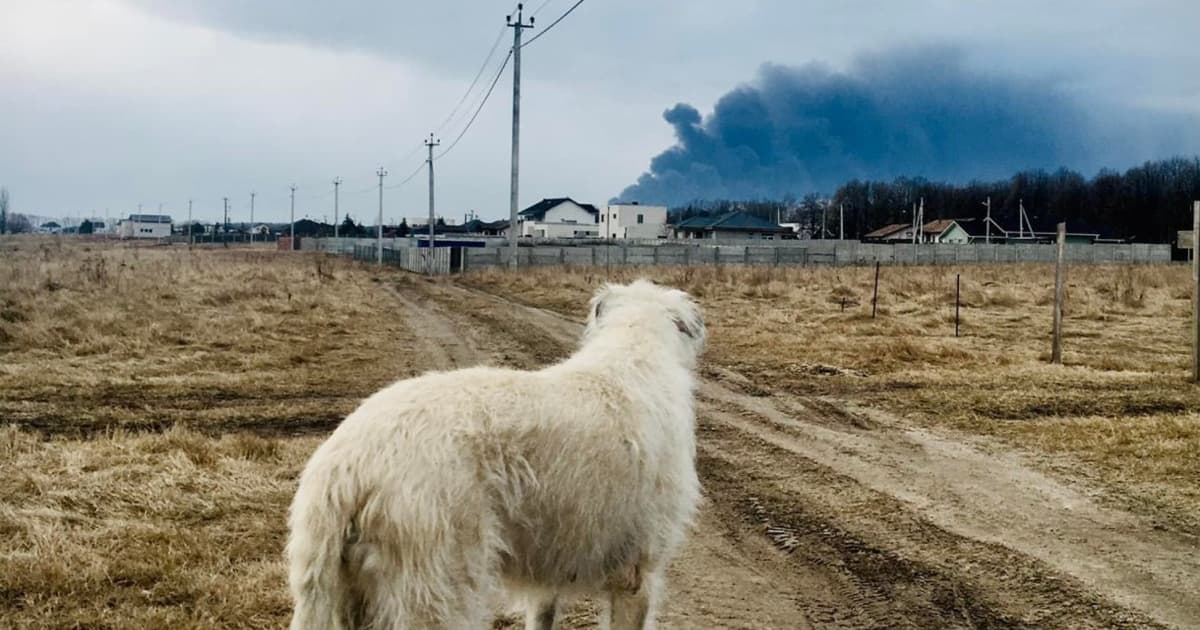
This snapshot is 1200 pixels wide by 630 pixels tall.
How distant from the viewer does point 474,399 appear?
2.81 m

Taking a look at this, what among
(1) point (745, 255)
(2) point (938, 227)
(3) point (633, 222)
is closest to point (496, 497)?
(1) point (745, 255)

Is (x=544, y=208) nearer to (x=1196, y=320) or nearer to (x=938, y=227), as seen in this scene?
(x=938, y=227)

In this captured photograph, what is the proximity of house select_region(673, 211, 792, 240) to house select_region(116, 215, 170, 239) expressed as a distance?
86.4 meters

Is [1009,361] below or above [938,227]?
below

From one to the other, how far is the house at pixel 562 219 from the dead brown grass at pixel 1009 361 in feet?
270

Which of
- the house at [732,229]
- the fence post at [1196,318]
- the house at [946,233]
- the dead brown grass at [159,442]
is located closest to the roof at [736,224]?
the house at [732,229]

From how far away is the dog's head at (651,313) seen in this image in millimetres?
3773

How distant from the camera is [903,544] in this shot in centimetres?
536

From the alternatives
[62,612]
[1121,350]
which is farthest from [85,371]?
[1121,350]

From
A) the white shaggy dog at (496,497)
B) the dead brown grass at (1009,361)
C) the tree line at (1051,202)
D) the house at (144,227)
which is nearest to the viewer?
the white shaggy dog at (496,497)

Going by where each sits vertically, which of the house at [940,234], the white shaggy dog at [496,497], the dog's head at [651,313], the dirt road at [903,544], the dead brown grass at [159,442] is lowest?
the dirt road at [903,544]

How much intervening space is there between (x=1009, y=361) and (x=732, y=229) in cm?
9025

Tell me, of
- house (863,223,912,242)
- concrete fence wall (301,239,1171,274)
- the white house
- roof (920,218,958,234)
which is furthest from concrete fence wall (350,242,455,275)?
roof (920,218,958,234)

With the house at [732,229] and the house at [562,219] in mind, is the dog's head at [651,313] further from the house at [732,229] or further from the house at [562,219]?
the house at [562,219]
